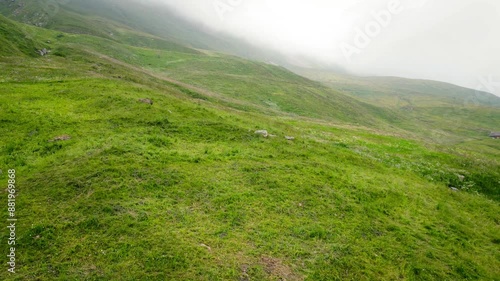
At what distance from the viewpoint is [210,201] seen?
17.9m

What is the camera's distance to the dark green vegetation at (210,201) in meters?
13.2

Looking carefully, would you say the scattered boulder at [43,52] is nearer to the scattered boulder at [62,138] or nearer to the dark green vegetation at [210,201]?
the dark green vegetation at [210,201]

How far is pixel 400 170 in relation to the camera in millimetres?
31297

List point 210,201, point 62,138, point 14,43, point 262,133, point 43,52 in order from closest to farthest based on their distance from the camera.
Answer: point 210,201
point 62,138
point 262,133
point 14,43
point 43,52

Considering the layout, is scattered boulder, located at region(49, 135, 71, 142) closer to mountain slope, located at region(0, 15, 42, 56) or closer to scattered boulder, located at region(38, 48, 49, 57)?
mountain slope, located at region(0, 15, 42, 56)

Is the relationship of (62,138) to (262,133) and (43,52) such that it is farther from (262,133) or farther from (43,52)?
(43,52)

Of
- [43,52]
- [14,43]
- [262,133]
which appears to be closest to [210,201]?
[262,133]

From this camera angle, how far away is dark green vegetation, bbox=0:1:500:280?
13227mm

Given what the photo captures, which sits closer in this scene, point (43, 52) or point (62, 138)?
point (62, 138)

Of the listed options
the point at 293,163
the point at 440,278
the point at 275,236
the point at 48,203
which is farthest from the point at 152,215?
the point at 440,278

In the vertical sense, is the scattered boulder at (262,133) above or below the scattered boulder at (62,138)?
above

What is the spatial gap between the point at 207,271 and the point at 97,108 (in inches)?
967

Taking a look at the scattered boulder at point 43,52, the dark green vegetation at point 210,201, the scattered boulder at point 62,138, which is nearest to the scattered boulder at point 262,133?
the dark green vegetation at point 210,201

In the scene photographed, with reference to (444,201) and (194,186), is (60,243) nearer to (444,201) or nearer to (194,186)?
(194,186)
